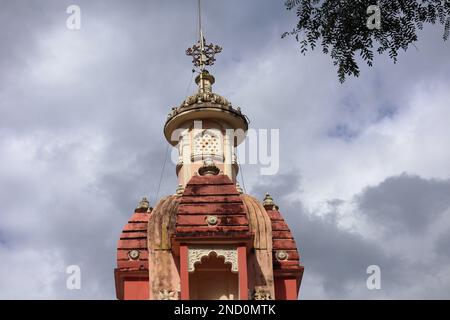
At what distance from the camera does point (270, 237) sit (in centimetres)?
1898

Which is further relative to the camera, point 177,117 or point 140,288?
point 177,117

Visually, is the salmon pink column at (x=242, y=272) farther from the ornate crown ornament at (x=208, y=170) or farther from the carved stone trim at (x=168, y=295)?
the ornate crown ornament at (x=208, y=170)

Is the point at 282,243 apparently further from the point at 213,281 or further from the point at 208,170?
the point at 208,170

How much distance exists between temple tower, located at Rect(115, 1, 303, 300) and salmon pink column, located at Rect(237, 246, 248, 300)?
22 mm

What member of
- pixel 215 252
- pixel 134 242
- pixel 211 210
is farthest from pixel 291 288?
pixel 134 242

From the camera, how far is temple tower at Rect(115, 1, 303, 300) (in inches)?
692

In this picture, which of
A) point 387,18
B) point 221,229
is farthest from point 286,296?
point 387,18

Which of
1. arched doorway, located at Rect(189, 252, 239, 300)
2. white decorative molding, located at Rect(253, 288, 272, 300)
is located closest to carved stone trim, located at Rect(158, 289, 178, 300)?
arched doorway, located at Rect(189, 252, 239, 300)

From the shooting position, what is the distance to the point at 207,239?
57.5ft
